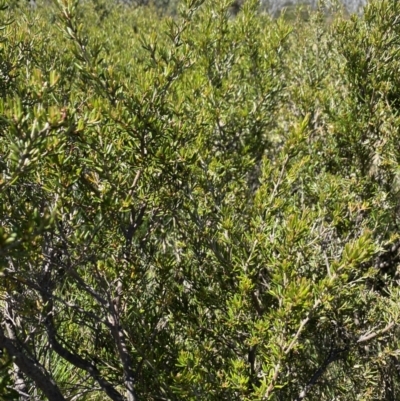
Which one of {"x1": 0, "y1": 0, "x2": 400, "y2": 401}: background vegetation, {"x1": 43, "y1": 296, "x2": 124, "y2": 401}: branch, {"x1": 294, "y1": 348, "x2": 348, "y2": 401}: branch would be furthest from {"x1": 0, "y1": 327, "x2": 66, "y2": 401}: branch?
{"x1": 294, "y1": 348, "x2": 348, "y2": 401}: branch

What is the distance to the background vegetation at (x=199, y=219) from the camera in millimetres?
2277

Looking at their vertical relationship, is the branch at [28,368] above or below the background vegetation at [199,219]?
below

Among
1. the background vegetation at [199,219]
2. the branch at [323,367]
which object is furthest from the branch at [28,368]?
the branch at [323,367]

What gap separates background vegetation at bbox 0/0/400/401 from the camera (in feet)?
7.47

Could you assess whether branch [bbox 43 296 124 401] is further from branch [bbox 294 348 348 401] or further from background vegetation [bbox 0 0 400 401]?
branch [bbox 294 348 348 401]

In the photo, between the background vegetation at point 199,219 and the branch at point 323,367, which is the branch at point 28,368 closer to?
the background vegetation at point 199,219

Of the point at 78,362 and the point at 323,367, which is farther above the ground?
the point at 78,362

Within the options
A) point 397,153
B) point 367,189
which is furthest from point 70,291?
point 397,153

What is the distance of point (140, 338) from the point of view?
2.88 m

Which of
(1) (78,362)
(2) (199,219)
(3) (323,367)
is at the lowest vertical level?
(3) (323,367)

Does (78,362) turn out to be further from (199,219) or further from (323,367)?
(323,367)

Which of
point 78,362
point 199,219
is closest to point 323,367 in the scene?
point 199,219

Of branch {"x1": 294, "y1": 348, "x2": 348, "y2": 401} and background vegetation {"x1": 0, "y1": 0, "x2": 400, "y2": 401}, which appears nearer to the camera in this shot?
background vegetation {"x1": 0, "y1": 0, "x2": 400, "y2": 401}

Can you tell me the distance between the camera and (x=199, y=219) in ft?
8.98
